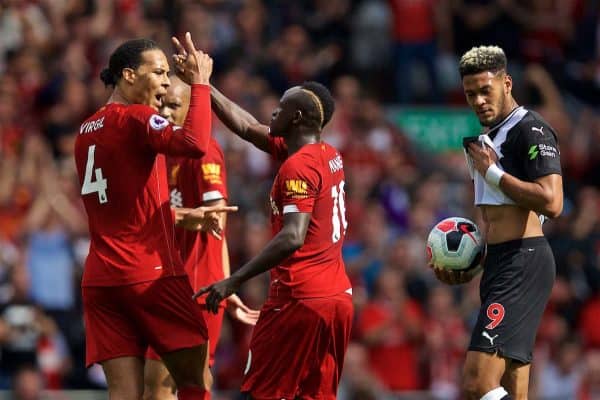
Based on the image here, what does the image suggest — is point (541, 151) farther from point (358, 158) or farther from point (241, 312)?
point (358, 158)

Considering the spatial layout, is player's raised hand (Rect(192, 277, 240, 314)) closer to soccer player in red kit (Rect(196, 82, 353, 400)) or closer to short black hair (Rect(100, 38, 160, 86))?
soccer player in red kit (Rect(196, 82, 353, 400))

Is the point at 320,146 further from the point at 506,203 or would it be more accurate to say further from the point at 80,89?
the point at 80,89

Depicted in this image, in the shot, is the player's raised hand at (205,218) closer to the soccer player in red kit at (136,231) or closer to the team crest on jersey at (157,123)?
the soccer player in red kit at (136,231)

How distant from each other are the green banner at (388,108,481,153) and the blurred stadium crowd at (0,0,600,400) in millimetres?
230

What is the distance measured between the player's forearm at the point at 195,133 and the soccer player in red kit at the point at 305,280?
56cm

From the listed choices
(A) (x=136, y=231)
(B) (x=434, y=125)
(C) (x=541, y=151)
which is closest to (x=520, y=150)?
(C) (x=541, y=151)

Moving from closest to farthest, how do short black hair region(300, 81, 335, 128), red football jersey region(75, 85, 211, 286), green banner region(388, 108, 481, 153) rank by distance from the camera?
red football jersey region(75, 85, 211, 286) → short black hair region(300, 81, 335, 128) → green banner region(388, 108, 481, 153)

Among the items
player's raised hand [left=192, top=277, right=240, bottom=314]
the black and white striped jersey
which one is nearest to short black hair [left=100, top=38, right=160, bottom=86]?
player's raised hand [left=192, top=277, right=240, bottom=314]

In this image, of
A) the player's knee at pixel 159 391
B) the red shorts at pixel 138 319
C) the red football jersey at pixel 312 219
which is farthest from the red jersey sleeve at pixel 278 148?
the player's knee at pixel 159 391

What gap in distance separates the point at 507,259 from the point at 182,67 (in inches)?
94.9

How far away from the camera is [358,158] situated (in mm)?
16812

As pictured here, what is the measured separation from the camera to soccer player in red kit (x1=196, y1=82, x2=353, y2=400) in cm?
843

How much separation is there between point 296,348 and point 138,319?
39.3 inches

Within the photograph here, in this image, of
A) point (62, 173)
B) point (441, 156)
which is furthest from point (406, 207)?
point (62, 173)
